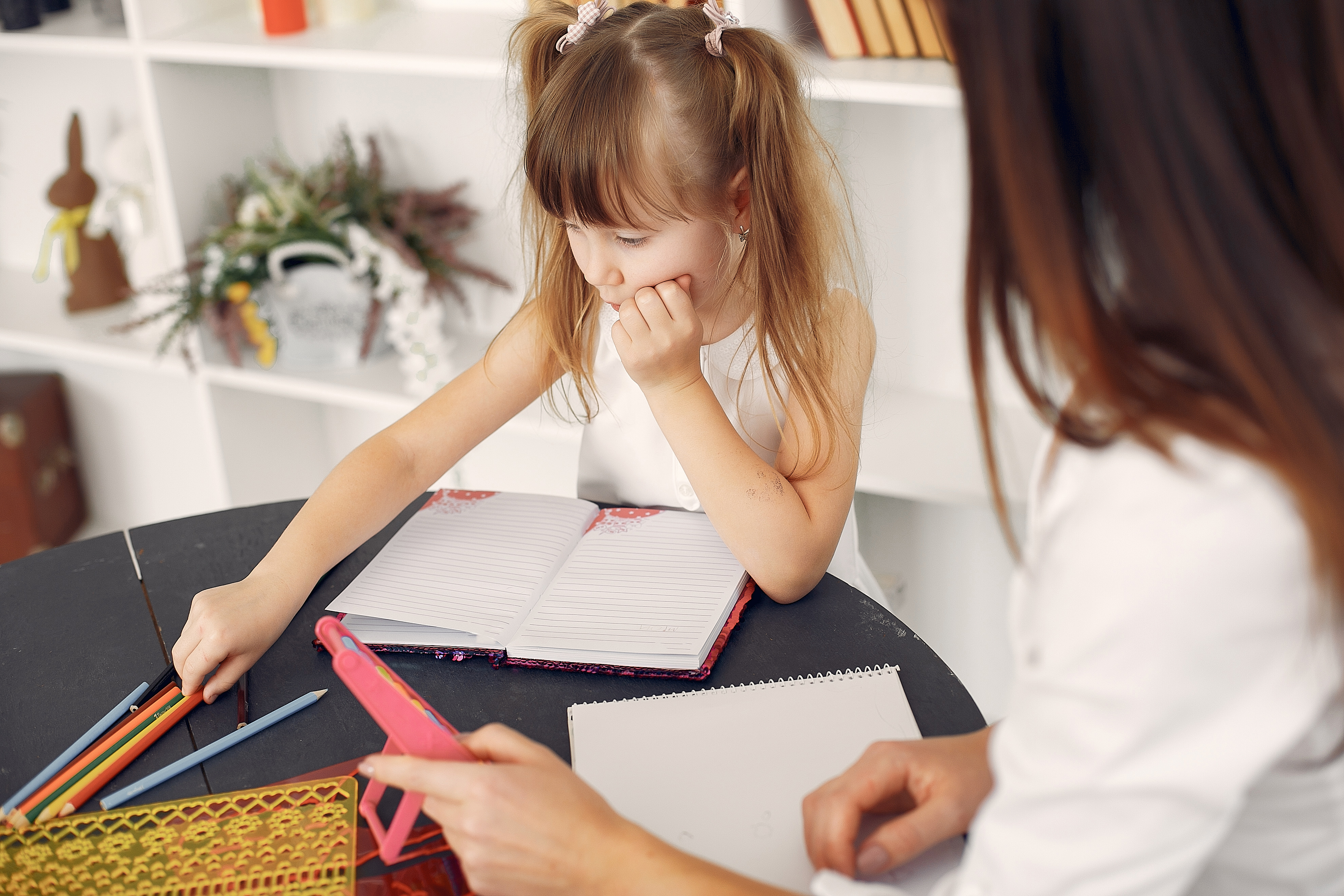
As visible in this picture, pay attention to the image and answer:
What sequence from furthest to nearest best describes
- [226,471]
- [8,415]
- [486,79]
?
[8,415] → [226,471] → [486,79]

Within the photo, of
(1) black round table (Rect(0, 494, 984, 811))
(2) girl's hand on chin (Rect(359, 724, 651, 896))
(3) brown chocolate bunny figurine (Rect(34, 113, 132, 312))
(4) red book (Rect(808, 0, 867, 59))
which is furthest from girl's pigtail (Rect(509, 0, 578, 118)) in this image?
(3) brown chocolate bunny figurine (Rect(34, 113, 132, 312))

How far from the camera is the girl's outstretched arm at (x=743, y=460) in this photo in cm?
97

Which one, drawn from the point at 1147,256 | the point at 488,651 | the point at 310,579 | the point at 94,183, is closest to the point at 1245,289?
the point at 1147,256

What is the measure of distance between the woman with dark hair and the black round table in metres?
0.31

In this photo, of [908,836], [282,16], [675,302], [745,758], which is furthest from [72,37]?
[908,836]

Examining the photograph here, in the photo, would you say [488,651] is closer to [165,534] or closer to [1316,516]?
[165,534]

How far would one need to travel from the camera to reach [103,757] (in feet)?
2.55

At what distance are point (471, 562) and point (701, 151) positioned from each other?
44cm

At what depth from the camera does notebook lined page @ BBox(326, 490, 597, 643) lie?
0.91 m

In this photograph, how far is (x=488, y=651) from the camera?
0.88 m

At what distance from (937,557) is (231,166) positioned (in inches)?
53.5

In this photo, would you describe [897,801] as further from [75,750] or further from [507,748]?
[75,750]

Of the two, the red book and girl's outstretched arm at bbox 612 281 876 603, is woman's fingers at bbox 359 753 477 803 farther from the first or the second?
the red book

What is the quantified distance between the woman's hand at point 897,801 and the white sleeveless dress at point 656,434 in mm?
518
